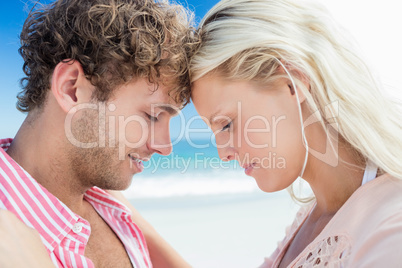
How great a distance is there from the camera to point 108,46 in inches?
83.4

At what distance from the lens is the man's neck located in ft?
6.40

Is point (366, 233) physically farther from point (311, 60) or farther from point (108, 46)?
point (108, 46)

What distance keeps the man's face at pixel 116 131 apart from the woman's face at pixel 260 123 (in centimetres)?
31

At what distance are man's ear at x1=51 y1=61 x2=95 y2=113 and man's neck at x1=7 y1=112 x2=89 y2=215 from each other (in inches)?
5.1

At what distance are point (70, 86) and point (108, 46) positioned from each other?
10.9 inches

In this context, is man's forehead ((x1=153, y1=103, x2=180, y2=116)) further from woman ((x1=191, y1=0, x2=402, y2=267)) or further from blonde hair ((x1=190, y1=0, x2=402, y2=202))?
blonde hair ((x1=190, y1=0, x2=402, y2=202))

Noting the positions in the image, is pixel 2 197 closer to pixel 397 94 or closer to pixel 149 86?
pixel 149 86

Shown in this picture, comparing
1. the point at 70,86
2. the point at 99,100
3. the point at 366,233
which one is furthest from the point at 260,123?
the point at 70,86

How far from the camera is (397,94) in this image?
74.4 inches

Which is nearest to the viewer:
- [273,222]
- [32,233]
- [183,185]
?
[32,233]

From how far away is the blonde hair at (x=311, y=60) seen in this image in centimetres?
171

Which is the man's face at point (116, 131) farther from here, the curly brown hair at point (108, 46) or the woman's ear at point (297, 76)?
the woman's ear at point (297, 76)

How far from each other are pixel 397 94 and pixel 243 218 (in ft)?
17.8

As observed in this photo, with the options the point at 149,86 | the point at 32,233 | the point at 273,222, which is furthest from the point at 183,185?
the point at 32,233
